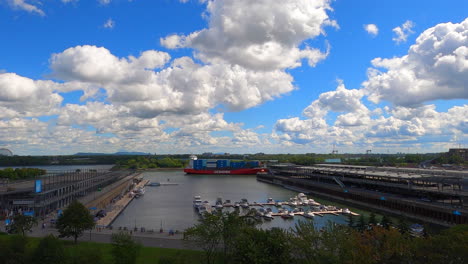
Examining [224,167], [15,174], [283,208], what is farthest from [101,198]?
[224,167]

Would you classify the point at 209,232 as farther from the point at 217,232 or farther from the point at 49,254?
the point at 49,254

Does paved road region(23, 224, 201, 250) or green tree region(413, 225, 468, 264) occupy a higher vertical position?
green tree region(413, 225, 468, 264)

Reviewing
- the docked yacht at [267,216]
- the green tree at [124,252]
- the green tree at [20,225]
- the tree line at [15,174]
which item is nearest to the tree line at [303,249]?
the green tree at [124,252]

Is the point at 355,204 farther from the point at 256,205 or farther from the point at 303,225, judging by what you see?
the point at 303,225

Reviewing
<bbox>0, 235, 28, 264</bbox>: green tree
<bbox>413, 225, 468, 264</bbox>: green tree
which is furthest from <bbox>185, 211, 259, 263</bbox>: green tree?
<bbox>413, 225, 468, 264</bbox>: green tree

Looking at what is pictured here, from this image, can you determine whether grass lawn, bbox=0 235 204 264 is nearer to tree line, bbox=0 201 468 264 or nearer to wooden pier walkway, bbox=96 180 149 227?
tree line, bbox=0 201 468 264

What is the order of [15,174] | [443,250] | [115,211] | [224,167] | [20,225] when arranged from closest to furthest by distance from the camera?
[443,250] → [20,225] → [115,211] → [15,174] → [224,167]
